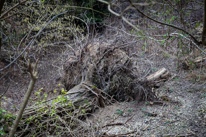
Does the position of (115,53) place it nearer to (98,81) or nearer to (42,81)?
(98,81)

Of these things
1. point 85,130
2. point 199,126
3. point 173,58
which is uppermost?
point 173,58

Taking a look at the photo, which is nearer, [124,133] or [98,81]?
[124,133]

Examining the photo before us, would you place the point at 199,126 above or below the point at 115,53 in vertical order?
below

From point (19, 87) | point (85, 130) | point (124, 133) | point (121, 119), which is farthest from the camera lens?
point (19, 87)

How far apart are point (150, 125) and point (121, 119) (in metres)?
0.66

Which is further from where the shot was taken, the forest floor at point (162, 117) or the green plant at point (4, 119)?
the forest floor at point (162, 117)

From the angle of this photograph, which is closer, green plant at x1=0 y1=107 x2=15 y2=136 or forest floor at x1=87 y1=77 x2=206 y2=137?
green plant at x1=0 y1=107 x2=15 y2=136

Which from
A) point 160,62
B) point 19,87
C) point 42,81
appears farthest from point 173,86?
point 19,87

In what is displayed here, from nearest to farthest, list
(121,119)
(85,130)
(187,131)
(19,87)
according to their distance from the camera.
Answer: (187,131) < (85,130) < (121,119) < (19,87)

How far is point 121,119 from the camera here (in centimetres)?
363

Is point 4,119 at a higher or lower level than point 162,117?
higher

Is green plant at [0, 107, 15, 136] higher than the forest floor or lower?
higher

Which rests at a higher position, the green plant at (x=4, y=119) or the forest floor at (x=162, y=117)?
the green plant at (x=4, y=119)

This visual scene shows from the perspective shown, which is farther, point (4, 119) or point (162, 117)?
point (162, 117)
